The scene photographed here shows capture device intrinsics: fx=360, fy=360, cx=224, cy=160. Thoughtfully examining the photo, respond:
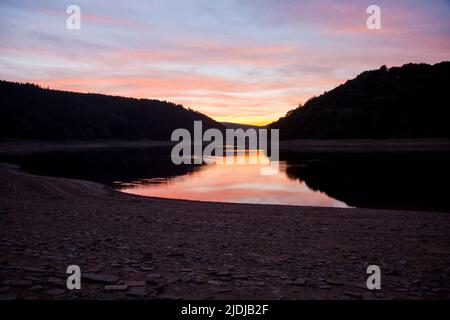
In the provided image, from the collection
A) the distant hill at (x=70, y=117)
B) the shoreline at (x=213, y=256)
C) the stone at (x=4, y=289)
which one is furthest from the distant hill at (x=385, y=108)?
the stone at (x=4, y=289)

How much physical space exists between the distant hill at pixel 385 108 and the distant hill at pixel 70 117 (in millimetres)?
73948

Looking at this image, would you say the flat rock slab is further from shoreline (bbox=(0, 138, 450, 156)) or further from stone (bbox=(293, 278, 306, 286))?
shoreline (bbox=(0, 138, 450, 156))

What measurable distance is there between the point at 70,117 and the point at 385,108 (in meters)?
112

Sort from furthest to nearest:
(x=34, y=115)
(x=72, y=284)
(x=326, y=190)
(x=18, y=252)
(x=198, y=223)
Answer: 1. (x=34, y=115)
2. (x=326, y=190)
3. (x=198, y=223)
4. (x=18, y=252)
5. (x=72, y=284)

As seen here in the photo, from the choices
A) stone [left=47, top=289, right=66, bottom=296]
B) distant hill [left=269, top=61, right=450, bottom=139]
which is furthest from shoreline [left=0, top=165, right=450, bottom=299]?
distant hill [left=269, top=61, right=450, bottom=139]

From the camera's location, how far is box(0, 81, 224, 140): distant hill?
371 feet

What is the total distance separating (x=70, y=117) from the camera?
140 metres

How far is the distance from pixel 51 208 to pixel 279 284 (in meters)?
9.37

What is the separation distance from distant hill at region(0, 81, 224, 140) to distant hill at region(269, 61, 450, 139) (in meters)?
73.9

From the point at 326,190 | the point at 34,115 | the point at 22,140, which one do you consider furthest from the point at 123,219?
the point at 34,115

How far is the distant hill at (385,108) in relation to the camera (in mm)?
85994
